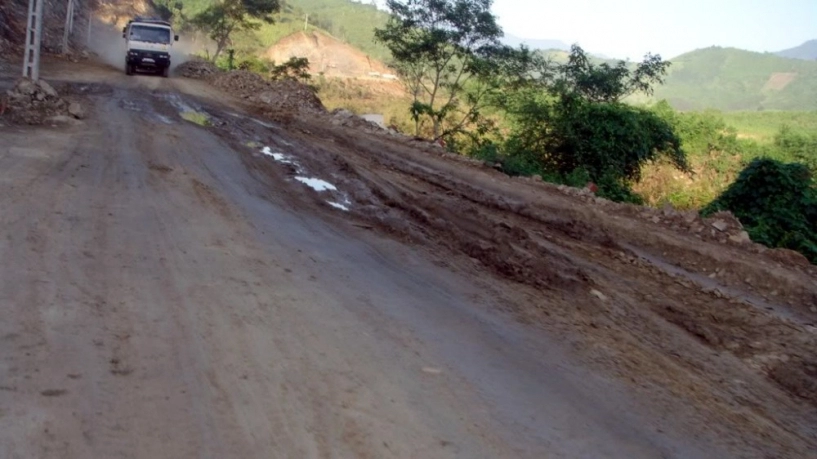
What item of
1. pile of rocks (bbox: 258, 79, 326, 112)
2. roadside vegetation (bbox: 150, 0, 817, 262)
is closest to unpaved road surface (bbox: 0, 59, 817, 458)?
roadside vegetation (bbox: 150, 0, 817, 262)

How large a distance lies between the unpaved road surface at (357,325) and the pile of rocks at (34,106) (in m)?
1.26

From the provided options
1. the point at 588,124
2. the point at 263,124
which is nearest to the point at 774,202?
the point at 588,124

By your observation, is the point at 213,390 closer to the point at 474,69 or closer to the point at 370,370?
the point at 370,370

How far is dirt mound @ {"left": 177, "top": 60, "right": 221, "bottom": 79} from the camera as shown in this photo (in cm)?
3072

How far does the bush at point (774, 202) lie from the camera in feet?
43.5

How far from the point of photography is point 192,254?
594 centimetres

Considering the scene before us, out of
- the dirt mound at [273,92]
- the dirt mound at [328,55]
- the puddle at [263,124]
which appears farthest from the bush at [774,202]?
the dirt mound at [328,55]

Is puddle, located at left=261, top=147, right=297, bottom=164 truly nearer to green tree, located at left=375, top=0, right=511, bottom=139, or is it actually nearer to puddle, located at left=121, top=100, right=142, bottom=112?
puddle, located at left=121, top=100, right=142, bottom=112

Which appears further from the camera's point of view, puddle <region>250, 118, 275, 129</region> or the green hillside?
the green hillside

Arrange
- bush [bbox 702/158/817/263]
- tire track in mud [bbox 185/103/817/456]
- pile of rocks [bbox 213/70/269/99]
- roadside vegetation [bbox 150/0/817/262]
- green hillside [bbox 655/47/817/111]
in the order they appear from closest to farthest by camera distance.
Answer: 1. tire track in mud [bbox 185/103/817/456]
2. bush [bbox 702/158/817/263]
3. roadside vegetation [bbox 150/0/817/262]
4. pile of rocks [bbox 213/70/269/99]
5. green hillside [bbox 655/47/817/111]

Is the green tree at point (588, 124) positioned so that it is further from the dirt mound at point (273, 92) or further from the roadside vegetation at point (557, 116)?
the dirt mound at point (273, 92)

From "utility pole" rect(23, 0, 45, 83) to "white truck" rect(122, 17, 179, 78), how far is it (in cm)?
1357

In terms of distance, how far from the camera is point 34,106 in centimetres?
1185

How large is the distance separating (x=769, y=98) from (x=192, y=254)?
147 m
